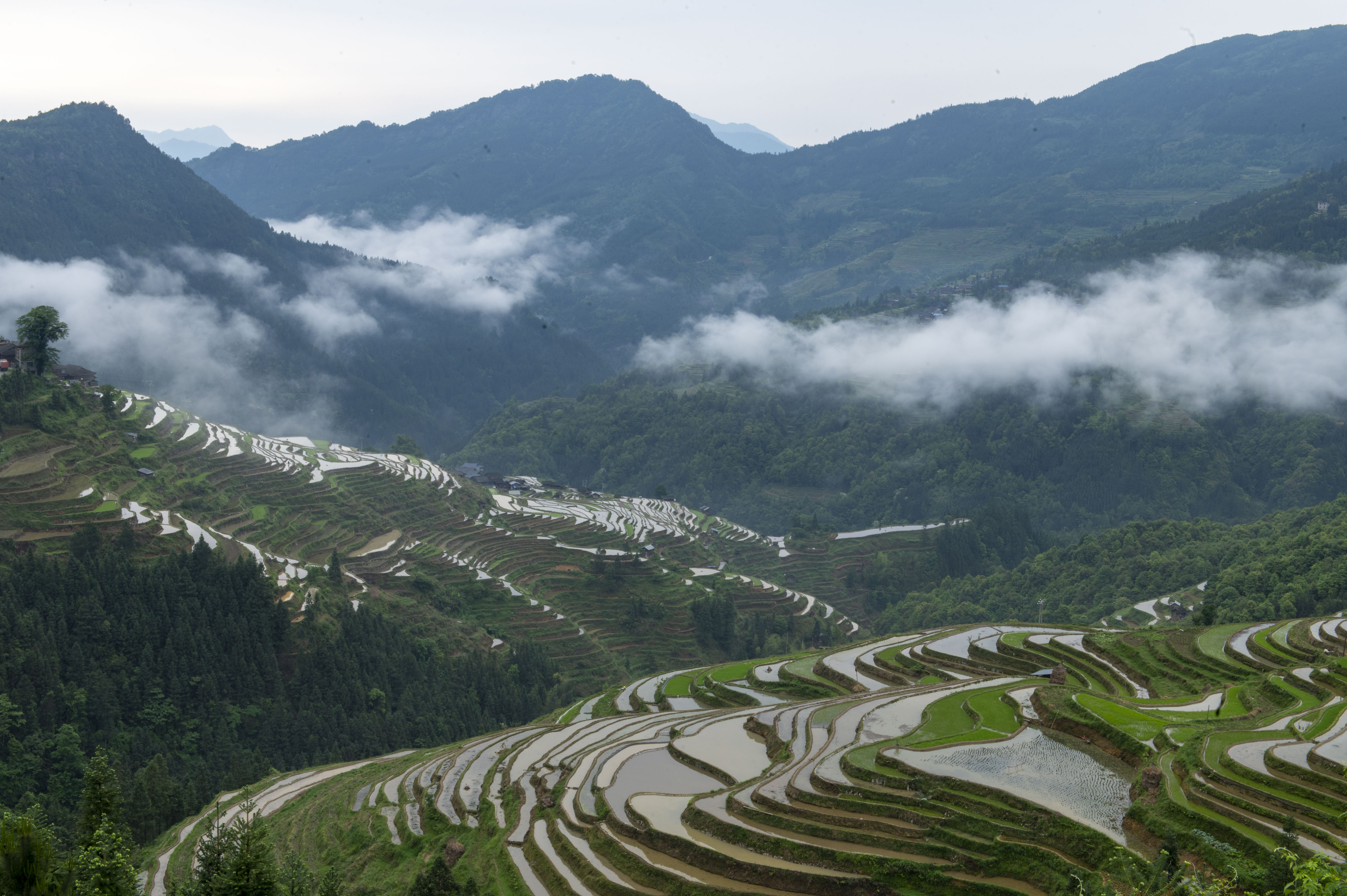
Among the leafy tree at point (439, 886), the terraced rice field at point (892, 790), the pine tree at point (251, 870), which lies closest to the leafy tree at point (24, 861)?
the pine tree at point (251, 870)

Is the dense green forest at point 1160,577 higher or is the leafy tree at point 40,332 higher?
the leafy tree at point 40,332

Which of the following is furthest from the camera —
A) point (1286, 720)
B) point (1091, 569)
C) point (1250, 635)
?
point (1091, 569)

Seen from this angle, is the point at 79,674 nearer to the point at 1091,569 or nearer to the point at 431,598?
the point at 431,598

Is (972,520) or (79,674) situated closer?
(79,674)

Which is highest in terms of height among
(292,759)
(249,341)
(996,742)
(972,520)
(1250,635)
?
(249,341)

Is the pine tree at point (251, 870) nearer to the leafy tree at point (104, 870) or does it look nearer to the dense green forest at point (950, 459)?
the leafy tree at point (104, 870)

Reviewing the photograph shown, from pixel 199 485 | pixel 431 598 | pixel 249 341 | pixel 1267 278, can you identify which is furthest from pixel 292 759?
pixel 1267 278
